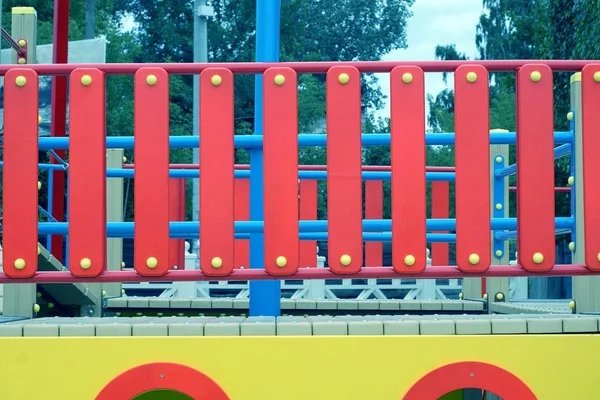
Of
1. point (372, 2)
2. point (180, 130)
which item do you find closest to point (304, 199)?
point (180, 130)

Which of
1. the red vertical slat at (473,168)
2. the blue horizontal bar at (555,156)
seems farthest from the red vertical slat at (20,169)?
the blue horizontal bar at (555,156)

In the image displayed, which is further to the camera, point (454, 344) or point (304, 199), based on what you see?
point (304, 199)

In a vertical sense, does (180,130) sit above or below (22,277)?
above

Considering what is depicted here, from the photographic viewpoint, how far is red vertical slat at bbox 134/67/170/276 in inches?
103

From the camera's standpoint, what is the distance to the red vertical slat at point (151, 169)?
8.55ft

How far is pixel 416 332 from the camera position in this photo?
2.63 metres

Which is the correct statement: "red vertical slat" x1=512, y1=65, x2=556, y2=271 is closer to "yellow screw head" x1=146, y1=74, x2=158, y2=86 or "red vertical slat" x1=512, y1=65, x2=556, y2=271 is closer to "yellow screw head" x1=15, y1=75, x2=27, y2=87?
"yellow screw head" x1=146, y1=74, x2=158, y2=86

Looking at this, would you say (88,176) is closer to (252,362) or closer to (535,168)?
(252,362)

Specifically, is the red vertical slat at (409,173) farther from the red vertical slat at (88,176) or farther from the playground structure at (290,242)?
the red vertical slat at (88,176)

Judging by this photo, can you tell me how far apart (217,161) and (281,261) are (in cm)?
37

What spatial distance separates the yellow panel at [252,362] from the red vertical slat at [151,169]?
279 mm

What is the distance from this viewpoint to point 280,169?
2.63m

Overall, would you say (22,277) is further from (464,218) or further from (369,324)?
(464,218)

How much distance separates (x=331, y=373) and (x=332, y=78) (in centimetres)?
92
